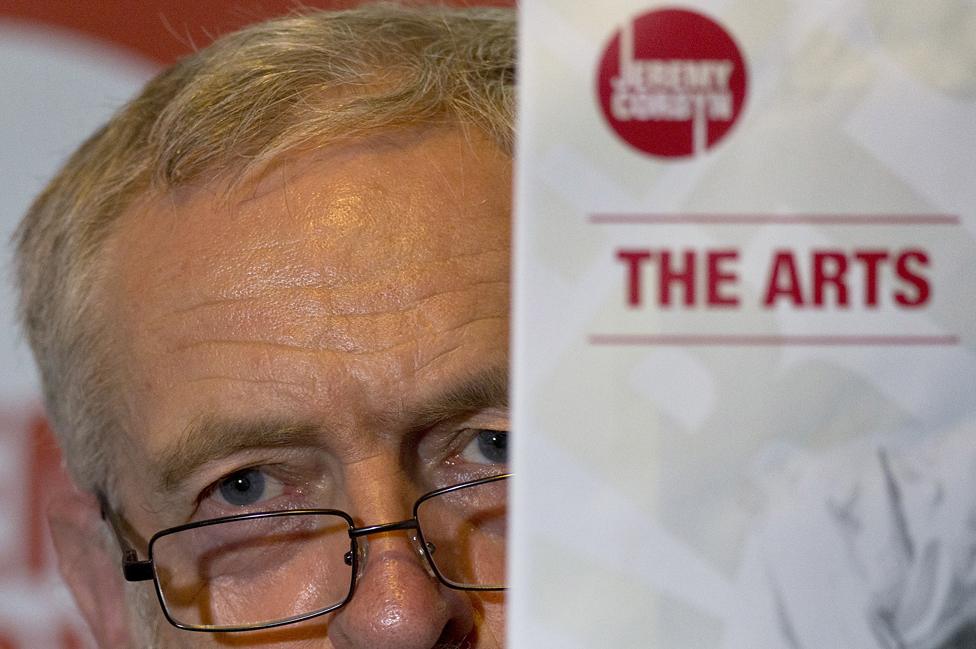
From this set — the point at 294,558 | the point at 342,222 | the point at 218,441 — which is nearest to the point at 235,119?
the point at 342,222

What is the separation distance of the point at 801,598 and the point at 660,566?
6 centimetres

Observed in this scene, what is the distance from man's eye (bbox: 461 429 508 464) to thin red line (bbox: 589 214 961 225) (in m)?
0.60

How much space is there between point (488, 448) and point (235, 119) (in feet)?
1.33

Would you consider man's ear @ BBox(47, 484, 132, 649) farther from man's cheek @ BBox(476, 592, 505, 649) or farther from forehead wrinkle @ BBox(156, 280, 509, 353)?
man's cheek @ BBox(476, 592, 505, 649)

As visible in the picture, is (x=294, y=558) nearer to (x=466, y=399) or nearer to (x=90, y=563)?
(x=466, y=399)

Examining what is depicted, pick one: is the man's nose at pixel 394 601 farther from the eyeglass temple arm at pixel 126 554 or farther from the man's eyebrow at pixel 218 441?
the eyeglass temple arm at pixel 126 554

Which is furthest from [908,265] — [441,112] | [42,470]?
[42,470]

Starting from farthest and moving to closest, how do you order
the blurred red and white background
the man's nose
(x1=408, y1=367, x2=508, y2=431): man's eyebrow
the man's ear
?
the blurred red and white background
the man's ear
(x1=408, y1=367, x2=508, y2=431): man's eyebrow
the man's nose

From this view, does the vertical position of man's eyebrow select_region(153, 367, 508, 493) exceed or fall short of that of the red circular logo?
it falls short

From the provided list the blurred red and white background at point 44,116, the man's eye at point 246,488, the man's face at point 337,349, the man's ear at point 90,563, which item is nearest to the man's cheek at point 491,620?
the man's face at point 337,349

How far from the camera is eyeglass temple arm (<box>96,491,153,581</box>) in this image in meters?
1.15

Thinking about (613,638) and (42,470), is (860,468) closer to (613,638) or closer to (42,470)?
(613,638)

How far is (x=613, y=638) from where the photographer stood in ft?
1.62

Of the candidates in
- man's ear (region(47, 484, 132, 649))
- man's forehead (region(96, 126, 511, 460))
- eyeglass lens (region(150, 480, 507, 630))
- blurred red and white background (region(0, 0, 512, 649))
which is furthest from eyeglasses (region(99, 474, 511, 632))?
blurred red and white background (region(0, 0, 512, 649))
